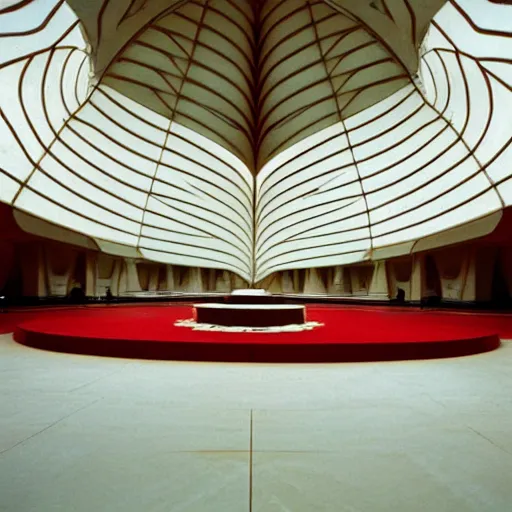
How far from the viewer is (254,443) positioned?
123 inches

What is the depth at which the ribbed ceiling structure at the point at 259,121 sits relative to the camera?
19922 mm

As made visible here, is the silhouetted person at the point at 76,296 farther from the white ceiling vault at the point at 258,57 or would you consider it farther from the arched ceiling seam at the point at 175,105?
the white ceiling vault at the point at 258,57

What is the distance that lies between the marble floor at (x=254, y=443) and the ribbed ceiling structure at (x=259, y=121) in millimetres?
16815

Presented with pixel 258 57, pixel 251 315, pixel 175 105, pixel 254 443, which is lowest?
pixel 254 443

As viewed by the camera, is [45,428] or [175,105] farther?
[175,105]

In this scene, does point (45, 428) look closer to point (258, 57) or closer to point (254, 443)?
point (254, 443)

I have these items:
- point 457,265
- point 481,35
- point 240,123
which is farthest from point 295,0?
point 457,265

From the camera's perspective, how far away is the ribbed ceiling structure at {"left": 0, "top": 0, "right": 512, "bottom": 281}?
65.4 ft

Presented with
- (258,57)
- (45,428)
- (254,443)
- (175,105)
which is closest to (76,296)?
(175,105)

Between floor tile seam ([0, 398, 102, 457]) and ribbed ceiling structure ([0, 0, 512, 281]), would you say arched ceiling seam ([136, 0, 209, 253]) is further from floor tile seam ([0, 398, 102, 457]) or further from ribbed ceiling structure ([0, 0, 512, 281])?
floor tile seam ([0, 398, 102, 457])

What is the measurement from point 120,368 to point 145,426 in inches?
121

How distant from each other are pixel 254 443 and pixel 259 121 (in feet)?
127

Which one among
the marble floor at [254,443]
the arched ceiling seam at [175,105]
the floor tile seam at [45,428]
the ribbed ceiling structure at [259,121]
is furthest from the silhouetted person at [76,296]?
the floor tile seam at [45,428]

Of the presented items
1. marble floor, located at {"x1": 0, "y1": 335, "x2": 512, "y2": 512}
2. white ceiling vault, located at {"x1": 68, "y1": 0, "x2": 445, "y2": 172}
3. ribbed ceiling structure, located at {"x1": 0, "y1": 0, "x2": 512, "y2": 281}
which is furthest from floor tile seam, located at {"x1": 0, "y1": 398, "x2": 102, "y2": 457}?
white ceiling vault, located at {"x1": 68, "y1": 0, "x2": 445, "y2": 172}
